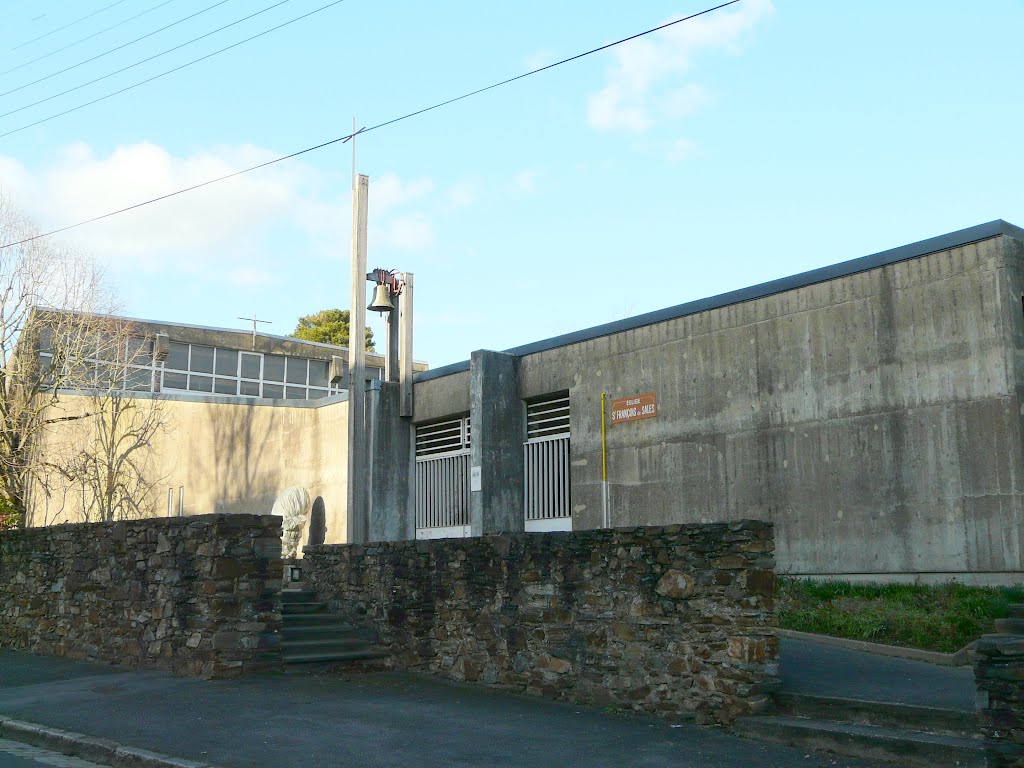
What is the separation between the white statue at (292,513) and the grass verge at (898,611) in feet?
38.9

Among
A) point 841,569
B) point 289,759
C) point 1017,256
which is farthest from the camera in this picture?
point 841,569

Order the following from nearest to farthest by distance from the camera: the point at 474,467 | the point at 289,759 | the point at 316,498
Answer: the point at 289,759
the point at 474,467
the point at 316,498

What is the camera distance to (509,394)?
17.9 meters

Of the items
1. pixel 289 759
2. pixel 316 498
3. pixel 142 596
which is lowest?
pixel 289 759

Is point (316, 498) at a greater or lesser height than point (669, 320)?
lesser

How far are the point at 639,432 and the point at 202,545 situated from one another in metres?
6.65

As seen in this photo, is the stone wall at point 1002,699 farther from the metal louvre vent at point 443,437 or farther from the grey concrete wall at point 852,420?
the metal louvre vent at point 443,437

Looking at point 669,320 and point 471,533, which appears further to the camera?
point 471,533

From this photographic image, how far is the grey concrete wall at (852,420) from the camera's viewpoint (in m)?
11.6

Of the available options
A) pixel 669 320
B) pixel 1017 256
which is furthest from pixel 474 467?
pixel 1017 256

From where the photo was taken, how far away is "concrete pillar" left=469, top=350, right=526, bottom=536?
17327 mm

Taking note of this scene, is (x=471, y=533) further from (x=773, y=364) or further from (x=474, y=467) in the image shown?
(x=773, y=364)

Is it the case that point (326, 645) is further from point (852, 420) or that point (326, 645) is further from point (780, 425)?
point (852, 420)

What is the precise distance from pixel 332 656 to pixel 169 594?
2.25 m
